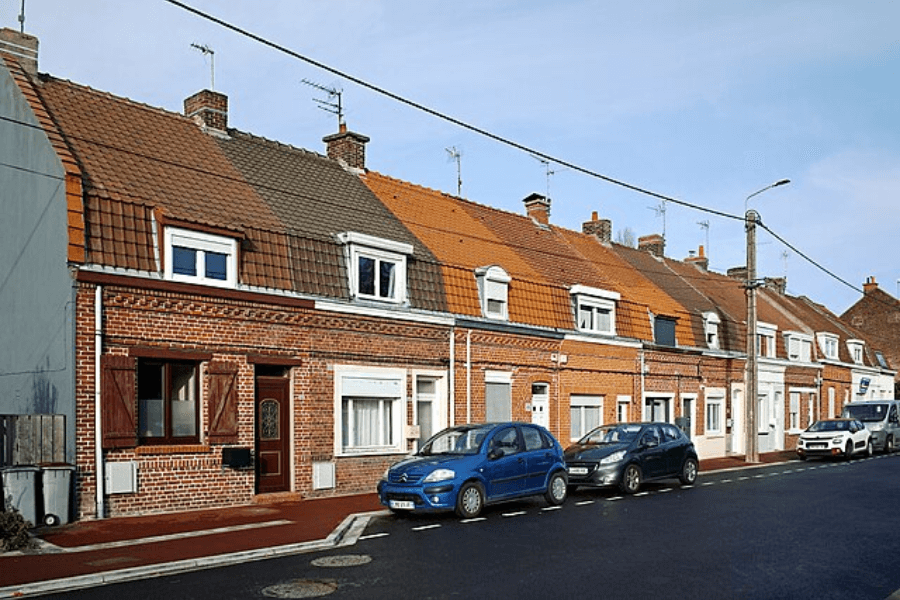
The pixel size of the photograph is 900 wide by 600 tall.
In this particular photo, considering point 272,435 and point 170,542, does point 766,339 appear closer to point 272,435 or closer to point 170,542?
point 272,435

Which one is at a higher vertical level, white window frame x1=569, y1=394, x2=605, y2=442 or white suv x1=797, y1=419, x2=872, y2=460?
white window frame x1=569, y1=394, x2=605, y2=442

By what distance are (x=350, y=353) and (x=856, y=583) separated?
40.2 ft

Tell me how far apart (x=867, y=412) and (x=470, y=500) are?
2713 cm

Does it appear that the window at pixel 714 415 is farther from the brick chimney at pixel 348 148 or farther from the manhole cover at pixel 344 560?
the manhole cover at pixel 344 560

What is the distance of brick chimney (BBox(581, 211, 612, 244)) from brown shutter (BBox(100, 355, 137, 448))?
2411 cm

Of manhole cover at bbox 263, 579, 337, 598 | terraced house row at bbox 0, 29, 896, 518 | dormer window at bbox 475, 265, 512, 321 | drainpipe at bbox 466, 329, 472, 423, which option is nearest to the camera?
manhole cover at bbox 263, 579, 337, 598

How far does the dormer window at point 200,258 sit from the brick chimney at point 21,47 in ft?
16.4

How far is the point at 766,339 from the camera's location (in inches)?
1575

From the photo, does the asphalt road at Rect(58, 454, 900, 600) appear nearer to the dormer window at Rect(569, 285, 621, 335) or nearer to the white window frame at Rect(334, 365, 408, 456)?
the white window frame at Rect(334, 365, 408, 456)

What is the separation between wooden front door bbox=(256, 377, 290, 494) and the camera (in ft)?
59.3

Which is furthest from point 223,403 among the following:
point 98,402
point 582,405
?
point 582,405

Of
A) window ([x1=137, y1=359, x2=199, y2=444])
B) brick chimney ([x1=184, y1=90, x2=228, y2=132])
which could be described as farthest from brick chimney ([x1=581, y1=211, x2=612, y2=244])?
window ([x1=137, y1=359, x2=199, y2=444])

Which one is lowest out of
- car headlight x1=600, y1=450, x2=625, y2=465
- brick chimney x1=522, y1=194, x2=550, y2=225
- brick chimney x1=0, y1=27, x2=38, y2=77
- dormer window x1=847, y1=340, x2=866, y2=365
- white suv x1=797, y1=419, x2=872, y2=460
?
white suv x1=797, y1=419, x2=872, y2=460

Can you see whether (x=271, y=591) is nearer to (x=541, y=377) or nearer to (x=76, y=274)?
(x=76, y=274)
